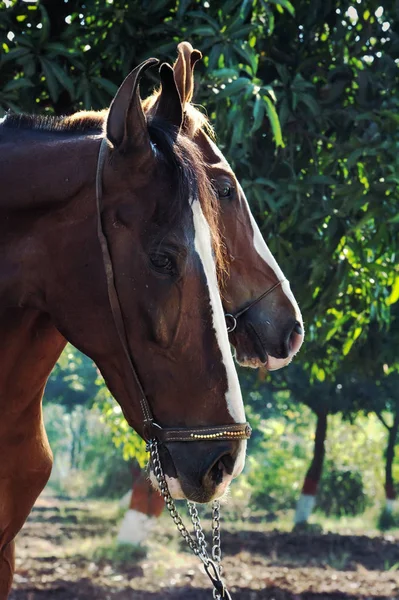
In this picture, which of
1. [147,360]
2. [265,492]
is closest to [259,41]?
[147,360]

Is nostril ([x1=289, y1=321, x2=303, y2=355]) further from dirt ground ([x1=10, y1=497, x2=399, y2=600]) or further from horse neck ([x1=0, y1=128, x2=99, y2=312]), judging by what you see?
dirt ground ([x1=10, y1=497, x2=399, y2=600])

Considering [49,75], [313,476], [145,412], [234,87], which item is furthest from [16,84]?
[313,476]

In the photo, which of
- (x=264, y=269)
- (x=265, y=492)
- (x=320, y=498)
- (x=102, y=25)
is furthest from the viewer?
(x=265, y=492)

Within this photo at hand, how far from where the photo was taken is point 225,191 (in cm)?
260

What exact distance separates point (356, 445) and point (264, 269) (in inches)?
752

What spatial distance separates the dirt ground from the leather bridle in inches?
249

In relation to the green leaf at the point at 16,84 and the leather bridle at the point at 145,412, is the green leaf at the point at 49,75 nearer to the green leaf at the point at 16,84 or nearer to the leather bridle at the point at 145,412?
the green leaf at the point at 16,84

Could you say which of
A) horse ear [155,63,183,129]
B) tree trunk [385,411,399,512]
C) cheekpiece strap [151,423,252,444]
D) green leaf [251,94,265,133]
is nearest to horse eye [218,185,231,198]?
horse ear [155,63,183,129]

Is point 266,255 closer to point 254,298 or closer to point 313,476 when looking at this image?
point 254,298

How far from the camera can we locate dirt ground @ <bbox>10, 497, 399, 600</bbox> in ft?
27.6

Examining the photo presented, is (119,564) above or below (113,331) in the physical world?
below

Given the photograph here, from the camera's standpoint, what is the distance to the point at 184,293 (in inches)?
73.0

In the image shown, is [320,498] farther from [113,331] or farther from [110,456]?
[113,331]

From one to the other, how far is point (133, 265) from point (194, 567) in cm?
853
